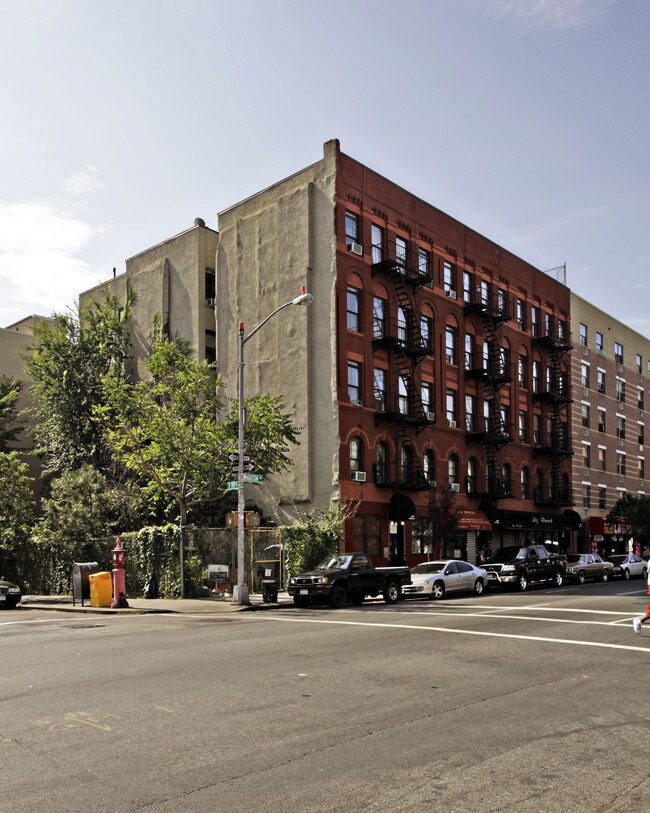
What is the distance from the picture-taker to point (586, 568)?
3694 centimetres

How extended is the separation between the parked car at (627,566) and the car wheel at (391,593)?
1995 cm

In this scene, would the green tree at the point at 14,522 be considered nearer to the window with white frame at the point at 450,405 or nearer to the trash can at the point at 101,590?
the trash can at the point at 101,590

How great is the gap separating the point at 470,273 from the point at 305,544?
69.9 ft

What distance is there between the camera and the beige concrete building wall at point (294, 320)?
34.9 meters

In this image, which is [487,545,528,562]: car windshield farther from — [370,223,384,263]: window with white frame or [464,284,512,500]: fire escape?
[370,223,384,263]: window with white frame

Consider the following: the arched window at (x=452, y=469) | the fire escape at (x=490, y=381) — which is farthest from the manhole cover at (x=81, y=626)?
the fire escape at (x=490, y=381)

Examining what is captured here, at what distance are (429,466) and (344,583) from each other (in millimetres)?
17699

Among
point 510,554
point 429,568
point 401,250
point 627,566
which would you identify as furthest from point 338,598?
point 627,566

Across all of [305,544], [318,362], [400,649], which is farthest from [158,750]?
[318,362]

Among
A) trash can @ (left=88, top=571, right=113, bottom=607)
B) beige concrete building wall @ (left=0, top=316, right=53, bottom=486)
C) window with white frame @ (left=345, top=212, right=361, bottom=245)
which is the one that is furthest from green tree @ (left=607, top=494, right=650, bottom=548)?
trash can @ (left=88, top=571, right=113, bottom=607)

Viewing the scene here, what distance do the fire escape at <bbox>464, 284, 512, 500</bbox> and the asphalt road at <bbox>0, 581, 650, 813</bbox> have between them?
29088 mm

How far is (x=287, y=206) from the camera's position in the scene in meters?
37.6

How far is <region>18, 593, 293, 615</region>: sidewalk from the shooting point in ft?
74.2

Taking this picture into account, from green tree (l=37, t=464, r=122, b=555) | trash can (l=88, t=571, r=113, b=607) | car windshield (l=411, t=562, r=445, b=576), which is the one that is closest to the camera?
trash can (l=88, t=571, r=113, b=607)
